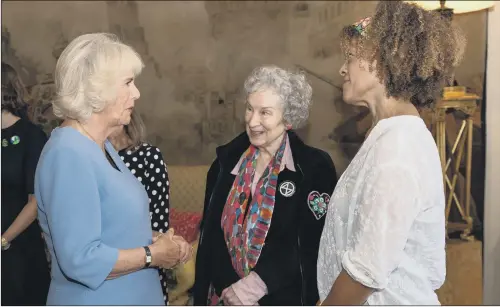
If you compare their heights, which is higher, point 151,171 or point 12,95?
point 12,95

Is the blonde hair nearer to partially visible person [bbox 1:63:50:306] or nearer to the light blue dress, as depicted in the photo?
the light blue dress

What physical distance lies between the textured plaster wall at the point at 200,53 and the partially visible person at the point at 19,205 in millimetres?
1894

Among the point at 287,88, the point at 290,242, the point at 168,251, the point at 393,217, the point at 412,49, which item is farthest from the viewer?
the point at 287,88

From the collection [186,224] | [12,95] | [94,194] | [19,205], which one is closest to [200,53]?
[186,224]

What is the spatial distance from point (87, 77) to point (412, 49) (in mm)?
971

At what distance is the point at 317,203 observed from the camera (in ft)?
7.54

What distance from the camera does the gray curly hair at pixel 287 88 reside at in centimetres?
241

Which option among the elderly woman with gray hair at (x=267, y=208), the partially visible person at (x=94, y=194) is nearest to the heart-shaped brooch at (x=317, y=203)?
the elderly woman with gray hair at (x=267, y=208)

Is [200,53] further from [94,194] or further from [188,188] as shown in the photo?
[94,194]

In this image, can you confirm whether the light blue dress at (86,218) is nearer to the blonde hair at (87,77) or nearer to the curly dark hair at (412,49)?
the blonde hair at (87,77)

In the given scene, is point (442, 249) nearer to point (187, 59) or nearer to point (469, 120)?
point (469, 120)

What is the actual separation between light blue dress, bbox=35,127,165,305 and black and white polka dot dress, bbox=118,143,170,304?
2.10 ft

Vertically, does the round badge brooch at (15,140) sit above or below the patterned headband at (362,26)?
below

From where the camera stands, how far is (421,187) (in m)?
1.48
